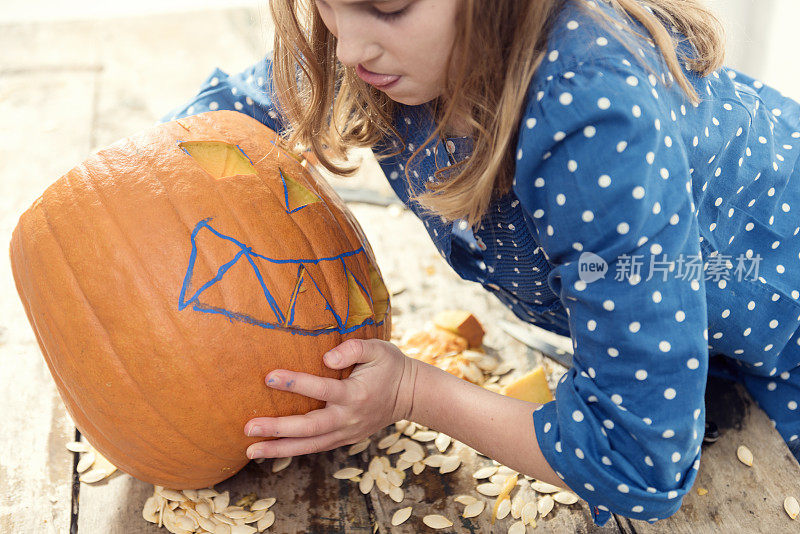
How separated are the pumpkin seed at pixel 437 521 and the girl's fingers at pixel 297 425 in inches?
5.8

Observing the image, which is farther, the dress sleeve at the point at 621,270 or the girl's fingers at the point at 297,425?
the girl's fingers at the point at 297,425

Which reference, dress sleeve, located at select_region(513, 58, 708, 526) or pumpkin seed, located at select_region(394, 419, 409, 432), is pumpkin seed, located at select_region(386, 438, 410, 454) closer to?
pumpkin seed, located at select_region(394, 419, 409, 432)

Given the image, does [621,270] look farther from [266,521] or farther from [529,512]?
[266,521]

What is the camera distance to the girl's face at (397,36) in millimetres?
627

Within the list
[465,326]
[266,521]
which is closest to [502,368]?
[465,326]

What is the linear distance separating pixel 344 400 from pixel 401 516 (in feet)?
0.53

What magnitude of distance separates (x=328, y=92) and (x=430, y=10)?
256mm

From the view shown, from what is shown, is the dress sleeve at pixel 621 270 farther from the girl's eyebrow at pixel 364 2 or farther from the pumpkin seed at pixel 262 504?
the pumpkin seed at pixel 262 504

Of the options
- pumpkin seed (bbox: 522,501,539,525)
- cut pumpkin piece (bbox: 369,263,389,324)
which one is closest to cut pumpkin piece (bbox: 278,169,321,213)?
cut pumpkin piece (bbox: 369,263,389,324)

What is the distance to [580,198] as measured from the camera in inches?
25.5

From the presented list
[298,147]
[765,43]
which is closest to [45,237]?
[298,147]

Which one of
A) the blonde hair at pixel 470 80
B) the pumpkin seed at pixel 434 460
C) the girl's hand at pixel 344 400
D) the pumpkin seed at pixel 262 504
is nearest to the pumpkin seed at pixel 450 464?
the pumpkin seed at pixel 434 460

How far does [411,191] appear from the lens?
0.89m

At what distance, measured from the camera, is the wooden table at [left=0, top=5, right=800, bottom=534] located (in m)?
0.84
